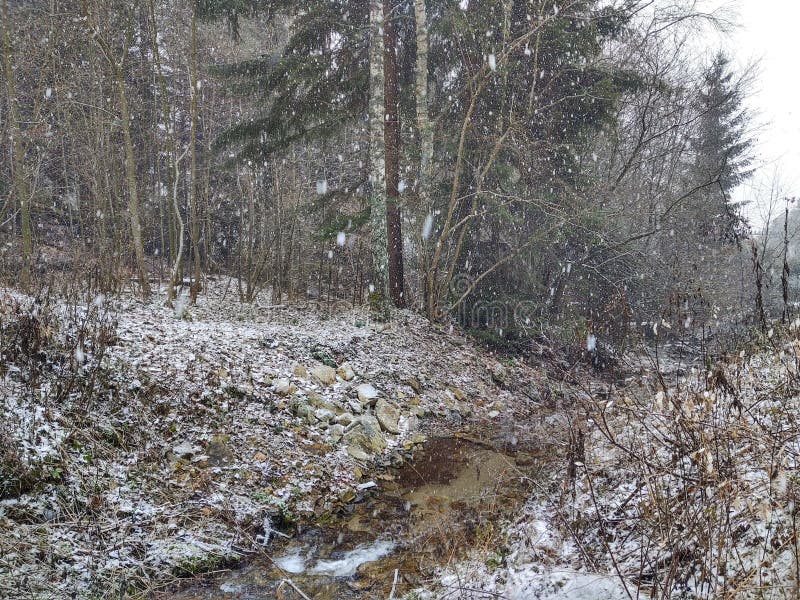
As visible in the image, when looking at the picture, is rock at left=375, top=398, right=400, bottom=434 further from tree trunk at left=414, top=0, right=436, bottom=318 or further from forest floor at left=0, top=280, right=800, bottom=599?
tree trunk at left=414, top=0, right=436, bottom=318

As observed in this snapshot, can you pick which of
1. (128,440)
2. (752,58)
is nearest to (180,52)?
(128,440)

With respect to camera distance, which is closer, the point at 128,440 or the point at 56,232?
the point at 128,440

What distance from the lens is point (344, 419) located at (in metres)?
7.06

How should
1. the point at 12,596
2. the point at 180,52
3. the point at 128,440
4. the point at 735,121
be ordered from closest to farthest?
the point at 12,596, the point at 128,440, the point at 180,52, the point at 735,121

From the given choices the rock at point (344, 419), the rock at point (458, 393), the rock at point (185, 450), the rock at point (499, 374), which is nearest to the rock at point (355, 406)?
the rock at point (344, 419)

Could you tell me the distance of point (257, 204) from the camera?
15.9 m

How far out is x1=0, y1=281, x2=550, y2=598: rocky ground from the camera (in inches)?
155

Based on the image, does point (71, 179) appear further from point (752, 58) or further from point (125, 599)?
point (752, 58)

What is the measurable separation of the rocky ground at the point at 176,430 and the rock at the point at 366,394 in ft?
0.12

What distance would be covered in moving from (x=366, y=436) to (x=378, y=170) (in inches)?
259

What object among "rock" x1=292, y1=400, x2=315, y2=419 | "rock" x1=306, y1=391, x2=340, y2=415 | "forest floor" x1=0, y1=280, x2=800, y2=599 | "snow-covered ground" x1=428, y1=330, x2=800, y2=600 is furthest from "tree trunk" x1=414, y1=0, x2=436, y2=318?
"snow-covered ground" x1=428, y1=330, x2=800, y2=600

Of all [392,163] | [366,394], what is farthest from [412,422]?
[392,163]

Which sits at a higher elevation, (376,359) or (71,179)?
(71,179)

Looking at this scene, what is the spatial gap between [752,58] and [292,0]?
16.7 metres
